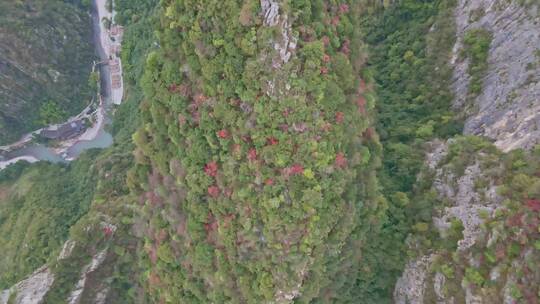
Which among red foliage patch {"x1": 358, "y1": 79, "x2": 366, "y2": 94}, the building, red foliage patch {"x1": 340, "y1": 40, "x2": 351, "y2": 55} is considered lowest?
red foliage patch {"x1": 358, "y1": 79, "x2": 366, "y2": 94}

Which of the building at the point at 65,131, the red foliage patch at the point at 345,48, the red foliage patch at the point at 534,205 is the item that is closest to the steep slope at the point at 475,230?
the red foliage patch at the point at 534,205

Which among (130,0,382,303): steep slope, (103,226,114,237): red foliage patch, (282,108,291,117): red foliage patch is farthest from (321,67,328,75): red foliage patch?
(103,226,114,237): red foliage patch

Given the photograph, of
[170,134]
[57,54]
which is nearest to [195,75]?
[170,134]

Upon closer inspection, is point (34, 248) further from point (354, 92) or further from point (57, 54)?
point (354, 92)

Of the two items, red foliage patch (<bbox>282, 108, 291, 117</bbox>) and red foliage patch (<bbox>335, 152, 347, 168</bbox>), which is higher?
red foliage patch (<bbox>282, 108, 291, 117</bbox>)

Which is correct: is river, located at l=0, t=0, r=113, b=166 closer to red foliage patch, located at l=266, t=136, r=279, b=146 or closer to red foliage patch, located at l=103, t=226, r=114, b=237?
red foliage patch, located at l=103, t=226, r=114, b=237
